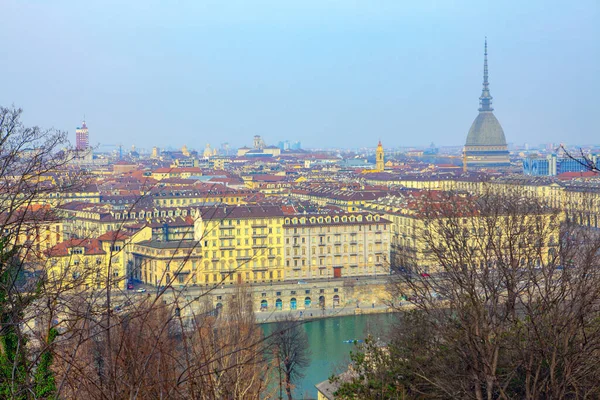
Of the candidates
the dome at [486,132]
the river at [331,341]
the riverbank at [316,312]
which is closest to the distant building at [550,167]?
the dome at [486,132]

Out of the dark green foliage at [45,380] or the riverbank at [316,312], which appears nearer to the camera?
the dark green foliage at [45,380]

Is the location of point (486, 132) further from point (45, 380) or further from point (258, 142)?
point (45, 380)

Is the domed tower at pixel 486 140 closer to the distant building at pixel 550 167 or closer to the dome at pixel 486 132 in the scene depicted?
the dome at pixel 486 132

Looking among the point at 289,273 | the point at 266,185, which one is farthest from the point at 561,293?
the point at 266,185

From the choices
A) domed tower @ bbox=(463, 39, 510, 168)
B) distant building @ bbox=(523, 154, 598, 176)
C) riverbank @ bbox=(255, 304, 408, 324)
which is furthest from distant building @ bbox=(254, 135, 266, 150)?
riverbank @ bbox=(255, 304, 408, 324)

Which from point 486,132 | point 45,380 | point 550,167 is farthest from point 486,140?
point 45,380

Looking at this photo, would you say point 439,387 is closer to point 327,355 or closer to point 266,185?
point 327,355
